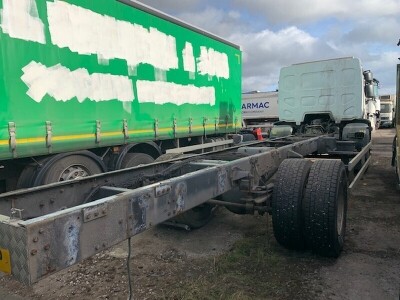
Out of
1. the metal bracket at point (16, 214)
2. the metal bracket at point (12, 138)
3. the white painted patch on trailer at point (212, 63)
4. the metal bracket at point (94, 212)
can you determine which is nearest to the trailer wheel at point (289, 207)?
the metal bracket at point (94, 212)

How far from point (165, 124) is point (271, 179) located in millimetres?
3351

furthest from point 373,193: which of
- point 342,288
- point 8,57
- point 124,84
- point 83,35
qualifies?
point 8,57

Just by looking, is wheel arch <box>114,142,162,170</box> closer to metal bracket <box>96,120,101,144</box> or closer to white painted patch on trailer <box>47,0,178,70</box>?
metal bracket <box>96,120,101,144</box>

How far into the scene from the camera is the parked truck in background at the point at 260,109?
1978cm

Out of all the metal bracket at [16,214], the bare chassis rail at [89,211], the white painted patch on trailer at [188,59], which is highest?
the white painted patch on trailer at [188,59]

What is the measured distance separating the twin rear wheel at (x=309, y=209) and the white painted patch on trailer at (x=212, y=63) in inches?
203

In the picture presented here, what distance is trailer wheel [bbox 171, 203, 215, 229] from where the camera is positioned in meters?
4.66

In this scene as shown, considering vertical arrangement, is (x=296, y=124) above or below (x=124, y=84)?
below

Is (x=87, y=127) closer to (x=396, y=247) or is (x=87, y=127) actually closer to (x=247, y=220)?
(x=247, y=220)

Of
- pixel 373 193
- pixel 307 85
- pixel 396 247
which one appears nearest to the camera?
pixel 396 247

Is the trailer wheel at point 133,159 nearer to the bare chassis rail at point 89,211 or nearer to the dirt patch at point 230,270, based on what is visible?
the dirt patch at point 230,270

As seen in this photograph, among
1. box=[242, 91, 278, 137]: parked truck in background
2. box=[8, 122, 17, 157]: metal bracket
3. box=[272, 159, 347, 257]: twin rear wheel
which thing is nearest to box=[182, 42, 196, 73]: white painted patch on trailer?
box=[8, 122, 17, 157]: metal bracket

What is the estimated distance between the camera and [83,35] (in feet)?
18.2

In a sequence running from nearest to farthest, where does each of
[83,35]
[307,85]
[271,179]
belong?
[271,179] < [83,35] < [307,85]
